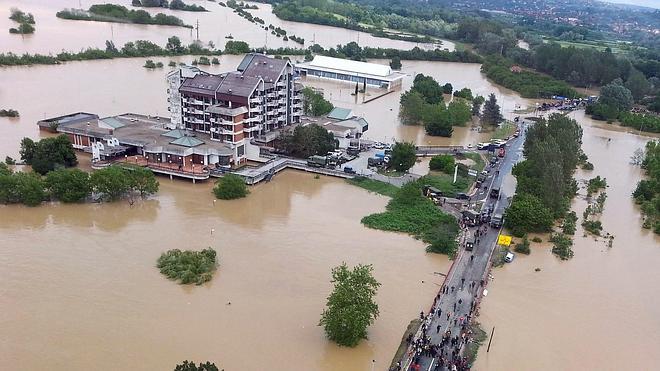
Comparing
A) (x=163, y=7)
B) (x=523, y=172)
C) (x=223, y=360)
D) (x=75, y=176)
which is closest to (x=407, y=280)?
(x=223, y=360)

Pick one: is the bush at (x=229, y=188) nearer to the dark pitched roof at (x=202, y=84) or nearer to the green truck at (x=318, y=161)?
the green truck at (x=318, y=161)

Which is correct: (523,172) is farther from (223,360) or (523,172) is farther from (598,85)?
(598,85)

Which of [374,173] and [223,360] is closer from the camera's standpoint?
[223,360]

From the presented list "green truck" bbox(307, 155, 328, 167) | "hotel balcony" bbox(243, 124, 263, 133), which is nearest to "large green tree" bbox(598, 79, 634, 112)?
"green truck" bbox(307, 155, 328, 167)

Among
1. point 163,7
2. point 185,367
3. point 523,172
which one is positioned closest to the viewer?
point 185,367

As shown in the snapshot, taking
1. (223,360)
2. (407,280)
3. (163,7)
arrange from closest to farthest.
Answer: (223,360) < (407,280) < (163,7)

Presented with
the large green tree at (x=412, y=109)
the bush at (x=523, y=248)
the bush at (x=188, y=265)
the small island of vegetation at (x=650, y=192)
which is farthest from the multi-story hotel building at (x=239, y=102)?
the small island of vegetation at (x=650, y=192)

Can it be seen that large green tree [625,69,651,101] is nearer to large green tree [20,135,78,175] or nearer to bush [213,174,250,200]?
bush [213,174,250,200]
